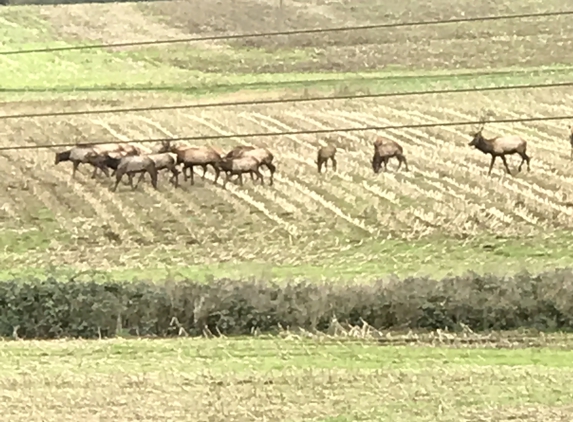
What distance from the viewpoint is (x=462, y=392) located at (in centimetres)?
774

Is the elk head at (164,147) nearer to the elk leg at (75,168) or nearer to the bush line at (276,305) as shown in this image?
the elk leg at (75,168)

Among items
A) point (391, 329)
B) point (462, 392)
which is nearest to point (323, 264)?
point (391, 329)

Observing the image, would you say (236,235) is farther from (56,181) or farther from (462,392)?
(462,392)

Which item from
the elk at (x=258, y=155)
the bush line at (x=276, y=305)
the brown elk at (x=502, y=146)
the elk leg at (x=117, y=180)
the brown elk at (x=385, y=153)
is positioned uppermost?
the brown elk at (x=502, y=146)

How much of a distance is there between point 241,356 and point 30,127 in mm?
5527

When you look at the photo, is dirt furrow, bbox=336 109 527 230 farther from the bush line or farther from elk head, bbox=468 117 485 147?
the bush line

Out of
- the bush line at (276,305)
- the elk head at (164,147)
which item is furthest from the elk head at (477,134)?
the elk head at (164,147)

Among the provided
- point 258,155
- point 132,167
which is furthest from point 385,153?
point 132,167

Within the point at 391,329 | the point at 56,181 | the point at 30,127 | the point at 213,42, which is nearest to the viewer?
the point at 391,329

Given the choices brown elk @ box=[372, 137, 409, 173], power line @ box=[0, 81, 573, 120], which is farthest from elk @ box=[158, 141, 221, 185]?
brown elk @ box=[372, 137, 409, 173]

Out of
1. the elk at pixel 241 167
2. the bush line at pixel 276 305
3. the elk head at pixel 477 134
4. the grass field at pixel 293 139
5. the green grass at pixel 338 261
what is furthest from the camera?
the elk head at pixel 477 134

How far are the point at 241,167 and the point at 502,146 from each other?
2.73 meters

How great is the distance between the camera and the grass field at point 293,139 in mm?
10602

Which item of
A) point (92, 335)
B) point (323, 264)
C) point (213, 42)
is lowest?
point (92, 335)
